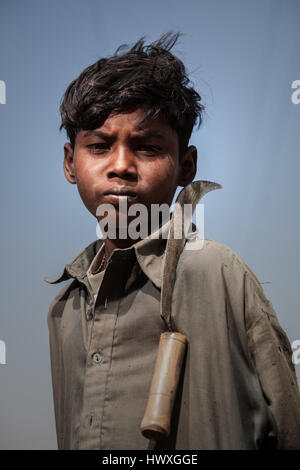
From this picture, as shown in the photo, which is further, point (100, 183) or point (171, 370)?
point (100, 183)

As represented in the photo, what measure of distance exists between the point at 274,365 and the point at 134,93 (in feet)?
1.58

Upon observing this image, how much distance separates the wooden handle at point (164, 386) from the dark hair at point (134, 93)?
0.37 m

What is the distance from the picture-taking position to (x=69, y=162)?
927 mm

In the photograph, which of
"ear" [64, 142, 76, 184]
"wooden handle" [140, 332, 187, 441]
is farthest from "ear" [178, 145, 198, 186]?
"wooden handle" [140, 332, 187, 441]

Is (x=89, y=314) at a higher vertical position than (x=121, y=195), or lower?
lower

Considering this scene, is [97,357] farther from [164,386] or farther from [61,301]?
[61,301]

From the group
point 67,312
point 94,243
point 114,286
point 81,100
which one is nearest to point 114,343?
point 114,286

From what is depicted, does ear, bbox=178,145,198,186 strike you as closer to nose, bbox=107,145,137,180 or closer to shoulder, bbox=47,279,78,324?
nose, bbox=107,145,137,180

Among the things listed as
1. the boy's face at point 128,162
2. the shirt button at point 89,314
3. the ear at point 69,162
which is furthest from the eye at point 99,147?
the shirt button at point 89,314

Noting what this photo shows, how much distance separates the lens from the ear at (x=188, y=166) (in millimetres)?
876

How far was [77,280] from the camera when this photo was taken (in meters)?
0.91

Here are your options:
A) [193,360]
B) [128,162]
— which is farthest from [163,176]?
[193,360]
